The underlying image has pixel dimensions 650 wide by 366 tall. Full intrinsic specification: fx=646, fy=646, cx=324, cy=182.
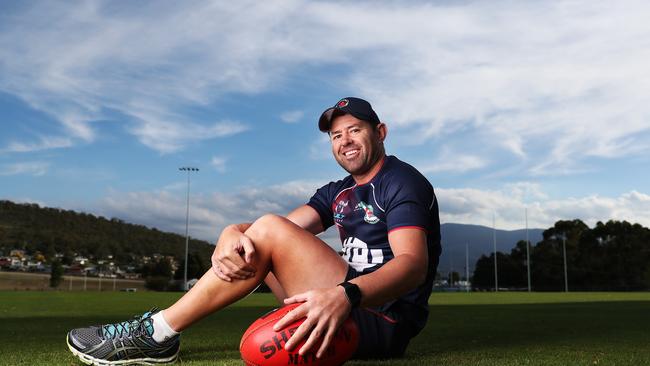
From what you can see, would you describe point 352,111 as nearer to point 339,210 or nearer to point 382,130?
point 382,130

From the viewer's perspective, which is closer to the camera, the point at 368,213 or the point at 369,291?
the point at 369,291

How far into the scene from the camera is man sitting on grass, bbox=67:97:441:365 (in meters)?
2.79

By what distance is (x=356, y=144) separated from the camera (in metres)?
3.52

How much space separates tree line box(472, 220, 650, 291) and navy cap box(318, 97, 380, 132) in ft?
240

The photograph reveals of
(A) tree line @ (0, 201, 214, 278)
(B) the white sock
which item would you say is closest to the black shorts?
(B) the white sock

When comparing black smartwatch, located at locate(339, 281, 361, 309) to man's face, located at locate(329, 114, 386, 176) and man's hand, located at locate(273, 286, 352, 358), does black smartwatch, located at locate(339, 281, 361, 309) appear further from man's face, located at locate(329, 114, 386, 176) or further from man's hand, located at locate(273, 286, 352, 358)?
man's face, located at locate(329, 114, 386, 176)

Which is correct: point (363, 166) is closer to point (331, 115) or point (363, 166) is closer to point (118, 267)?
point (331, 115)

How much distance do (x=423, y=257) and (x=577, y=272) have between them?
248ft

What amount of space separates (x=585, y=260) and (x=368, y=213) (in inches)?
3049

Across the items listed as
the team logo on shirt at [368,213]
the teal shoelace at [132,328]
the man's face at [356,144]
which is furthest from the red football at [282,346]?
the man's face at [356,144]

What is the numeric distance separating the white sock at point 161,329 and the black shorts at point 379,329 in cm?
101

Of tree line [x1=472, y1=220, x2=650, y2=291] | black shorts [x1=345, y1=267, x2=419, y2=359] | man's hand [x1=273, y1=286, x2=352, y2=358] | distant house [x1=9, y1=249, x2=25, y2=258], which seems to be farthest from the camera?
distant house [x1=9, y1=249, x2=25, y2=258]

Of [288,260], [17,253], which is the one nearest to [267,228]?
[288,260]

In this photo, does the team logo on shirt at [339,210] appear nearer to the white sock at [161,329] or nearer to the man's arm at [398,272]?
the man's arm at [398,272]
